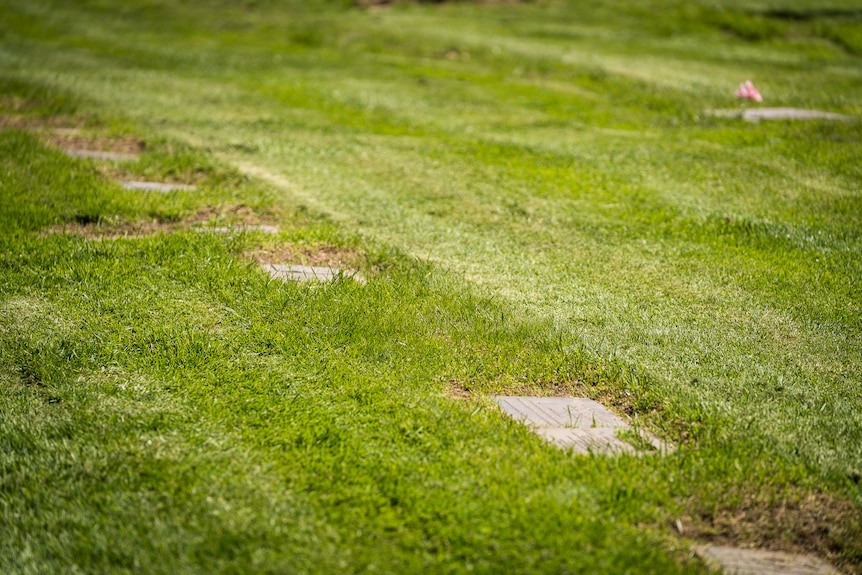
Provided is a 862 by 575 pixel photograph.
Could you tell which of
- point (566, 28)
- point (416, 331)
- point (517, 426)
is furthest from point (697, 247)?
point (566, 28)

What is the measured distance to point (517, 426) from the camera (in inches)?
125

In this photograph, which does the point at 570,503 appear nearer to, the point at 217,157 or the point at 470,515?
the point at 470,515

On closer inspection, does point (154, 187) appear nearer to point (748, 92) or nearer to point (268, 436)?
point (268, 436)

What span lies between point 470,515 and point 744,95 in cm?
726

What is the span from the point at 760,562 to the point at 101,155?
19.4 feet

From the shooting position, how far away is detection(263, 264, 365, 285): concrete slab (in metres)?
4.47

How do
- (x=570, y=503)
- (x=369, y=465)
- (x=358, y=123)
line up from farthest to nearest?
(x=358, y=123) < (x=369, y=465) < (x=570, y=503)

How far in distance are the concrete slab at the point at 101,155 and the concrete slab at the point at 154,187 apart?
65 cm

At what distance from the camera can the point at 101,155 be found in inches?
264

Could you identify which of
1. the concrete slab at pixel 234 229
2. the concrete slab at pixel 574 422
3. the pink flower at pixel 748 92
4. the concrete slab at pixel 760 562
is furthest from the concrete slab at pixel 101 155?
the pink flower at pixel 748 92

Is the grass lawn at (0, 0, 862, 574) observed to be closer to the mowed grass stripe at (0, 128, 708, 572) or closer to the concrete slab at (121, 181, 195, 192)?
the mowed grass stripe at (0, 128, 708, 572)

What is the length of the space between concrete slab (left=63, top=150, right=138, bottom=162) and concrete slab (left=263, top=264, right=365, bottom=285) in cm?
269

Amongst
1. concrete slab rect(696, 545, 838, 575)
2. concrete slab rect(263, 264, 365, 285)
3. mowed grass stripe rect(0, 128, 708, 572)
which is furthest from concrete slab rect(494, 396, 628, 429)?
concrete slab rect(263, 264, 365, 285)

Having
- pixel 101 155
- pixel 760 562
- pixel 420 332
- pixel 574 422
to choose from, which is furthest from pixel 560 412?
pixel 101 155
